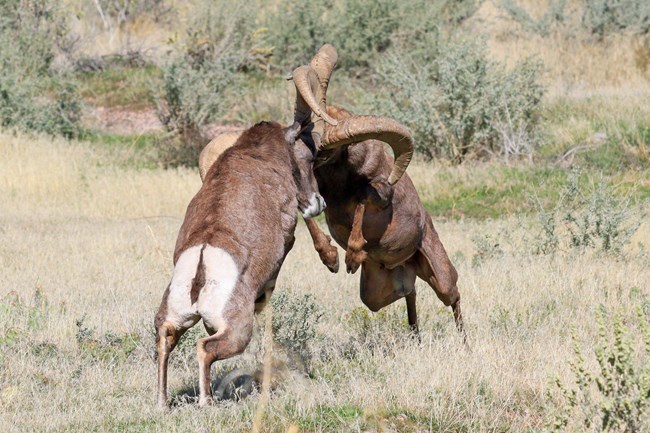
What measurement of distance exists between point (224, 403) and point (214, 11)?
992 inches

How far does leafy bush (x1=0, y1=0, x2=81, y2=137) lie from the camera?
23328 millimetres

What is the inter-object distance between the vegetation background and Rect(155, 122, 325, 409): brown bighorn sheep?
520 mm

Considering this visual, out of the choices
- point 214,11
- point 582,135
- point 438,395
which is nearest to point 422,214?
point 438,395

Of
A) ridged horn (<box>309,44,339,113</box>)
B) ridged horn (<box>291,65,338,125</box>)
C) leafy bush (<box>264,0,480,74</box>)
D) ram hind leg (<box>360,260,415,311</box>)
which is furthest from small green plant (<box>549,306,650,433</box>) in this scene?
leafy bush (<box>264,0,480,74</box>)

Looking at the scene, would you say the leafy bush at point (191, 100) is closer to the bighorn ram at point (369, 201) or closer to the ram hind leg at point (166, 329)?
the bighorn ram at point (369, 201)

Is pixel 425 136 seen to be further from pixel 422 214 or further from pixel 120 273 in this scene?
pixel 422 214

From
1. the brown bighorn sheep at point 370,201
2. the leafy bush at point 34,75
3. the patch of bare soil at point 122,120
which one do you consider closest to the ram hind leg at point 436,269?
the brown bighorn sheep at point 370,201

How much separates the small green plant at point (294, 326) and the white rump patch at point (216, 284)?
2.58 meters

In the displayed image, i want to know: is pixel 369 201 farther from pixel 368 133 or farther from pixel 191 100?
pixel 191 100

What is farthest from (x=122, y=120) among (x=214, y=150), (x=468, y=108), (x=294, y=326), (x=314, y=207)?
(x=314, y=207)

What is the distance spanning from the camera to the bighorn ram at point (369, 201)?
8.22 meters

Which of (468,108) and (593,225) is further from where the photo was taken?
(468,108)

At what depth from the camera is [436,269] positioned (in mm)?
9812

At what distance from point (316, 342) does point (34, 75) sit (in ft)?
62.6
